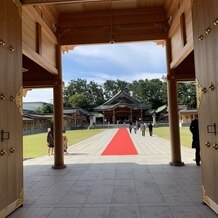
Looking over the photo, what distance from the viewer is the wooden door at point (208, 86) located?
3.88 meters

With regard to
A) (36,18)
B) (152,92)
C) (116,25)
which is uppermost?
(152,92)

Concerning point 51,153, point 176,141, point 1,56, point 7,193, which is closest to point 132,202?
point 7,193

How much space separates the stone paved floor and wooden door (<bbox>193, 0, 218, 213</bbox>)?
1.60 feet

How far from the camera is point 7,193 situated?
416 centimetres

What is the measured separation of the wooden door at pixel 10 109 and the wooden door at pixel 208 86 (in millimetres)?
3073

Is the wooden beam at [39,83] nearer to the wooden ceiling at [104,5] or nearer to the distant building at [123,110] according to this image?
the wooden ceiling at [104,5]

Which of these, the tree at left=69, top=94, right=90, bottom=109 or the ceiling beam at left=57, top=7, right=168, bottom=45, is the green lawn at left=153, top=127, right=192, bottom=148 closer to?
the ceiling beam at left=57, top=7, right=168, bottom=45

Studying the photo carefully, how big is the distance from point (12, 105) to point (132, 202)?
8.60ft

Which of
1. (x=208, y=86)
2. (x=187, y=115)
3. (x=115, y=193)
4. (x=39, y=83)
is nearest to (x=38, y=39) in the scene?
(x=39, y=83)

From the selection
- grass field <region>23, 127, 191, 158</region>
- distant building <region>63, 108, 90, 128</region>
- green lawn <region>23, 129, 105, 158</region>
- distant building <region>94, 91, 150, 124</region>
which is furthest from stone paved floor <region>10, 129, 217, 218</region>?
distant building <region>63, 108, 90, 128</region>

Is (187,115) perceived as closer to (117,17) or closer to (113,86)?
(113,86)

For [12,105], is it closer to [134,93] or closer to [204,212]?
[204,212]

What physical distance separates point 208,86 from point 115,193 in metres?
2.73

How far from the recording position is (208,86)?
13.6ft
